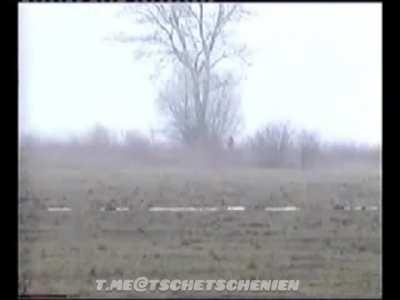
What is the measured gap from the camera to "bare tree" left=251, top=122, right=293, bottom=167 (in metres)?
3.20

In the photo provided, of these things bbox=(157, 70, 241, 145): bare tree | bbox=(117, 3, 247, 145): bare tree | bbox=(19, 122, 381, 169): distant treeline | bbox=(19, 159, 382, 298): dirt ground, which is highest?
bbox=(117, 3, 247, 145): bare tree

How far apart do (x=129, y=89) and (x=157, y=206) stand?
1.73ft

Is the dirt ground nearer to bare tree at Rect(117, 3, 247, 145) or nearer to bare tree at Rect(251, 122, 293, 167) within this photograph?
bare tree at Rect(251, 122, 293, 167)

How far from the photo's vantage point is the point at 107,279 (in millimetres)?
3211

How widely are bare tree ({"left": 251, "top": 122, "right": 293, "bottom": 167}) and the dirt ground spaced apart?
6 cm

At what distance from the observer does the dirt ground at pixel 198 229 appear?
126 inches

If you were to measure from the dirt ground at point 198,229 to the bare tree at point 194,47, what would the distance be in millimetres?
253

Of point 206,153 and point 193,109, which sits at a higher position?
point 193,109

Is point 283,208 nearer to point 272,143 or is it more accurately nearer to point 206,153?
point 272,143

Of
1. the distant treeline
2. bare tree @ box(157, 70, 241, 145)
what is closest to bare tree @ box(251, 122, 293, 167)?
the distant treeline

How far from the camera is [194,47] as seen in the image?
3250mm

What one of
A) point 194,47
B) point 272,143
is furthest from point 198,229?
point 194,47

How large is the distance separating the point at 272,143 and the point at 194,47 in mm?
546
